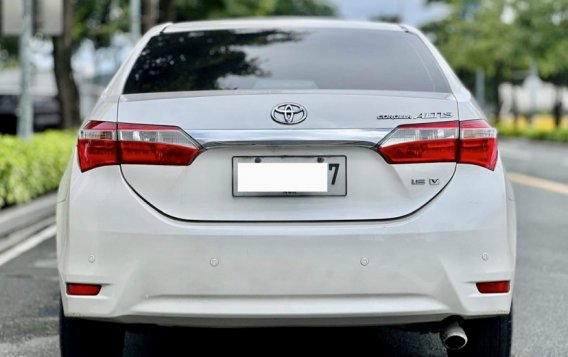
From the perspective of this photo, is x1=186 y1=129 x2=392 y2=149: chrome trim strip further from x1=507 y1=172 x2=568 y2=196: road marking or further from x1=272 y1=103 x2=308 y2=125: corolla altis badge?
x1=507 y1=172 x2=568 y2=196: road marking

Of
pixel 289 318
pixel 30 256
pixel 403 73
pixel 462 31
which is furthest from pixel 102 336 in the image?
pixel 462 31

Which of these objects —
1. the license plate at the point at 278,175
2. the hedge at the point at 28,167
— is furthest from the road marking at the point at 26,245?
the license plate at the point at 278,175

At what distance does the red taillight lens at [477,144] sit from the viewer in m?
3.85

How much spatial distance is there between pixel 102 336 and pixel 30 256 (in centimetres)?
409

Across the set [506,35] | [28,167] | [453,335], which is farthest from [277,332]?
[506,35]

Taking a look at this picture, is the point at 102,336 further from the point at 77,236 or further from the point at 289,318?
the point at 289,318

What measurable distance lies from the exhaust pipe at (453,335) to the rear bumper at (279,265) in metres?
0.13

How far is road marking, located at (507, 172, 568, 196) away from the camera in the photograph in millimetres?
14854

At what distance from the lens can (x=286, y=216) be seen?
12.3ft

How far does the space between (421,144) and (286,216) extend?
20.3 inches

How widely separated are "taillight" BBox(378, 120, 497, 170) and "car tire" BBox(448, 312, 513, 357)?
23.4 inches

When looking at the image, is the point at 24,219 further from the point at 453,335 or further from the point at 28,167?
the point at 453,335

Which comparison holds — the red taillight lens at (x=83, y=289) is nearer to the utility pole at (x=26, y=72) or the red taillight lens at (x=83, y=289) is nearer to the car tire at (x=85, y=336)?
the car tire at (x=85, y=336)

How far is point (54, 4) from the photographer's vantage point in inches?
531
